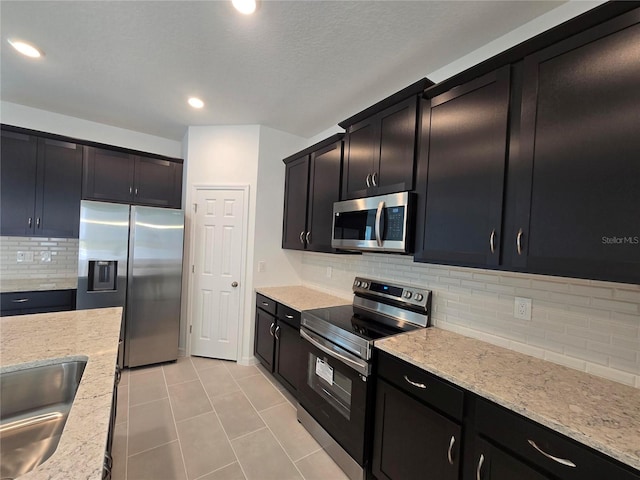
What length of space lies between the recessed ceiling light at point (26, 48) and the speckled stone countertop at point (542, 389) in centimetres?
320

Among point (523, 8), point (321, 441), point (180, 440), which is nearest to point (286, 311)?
point (321, 441)

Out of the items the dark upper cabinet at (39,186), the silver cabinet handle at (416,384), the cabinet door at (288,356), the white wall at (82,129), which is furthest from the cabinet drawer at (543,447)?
the white wall at (82,129)

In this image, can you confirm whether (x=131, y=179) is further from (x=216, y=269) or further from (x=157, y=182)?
(x=216, y=269)

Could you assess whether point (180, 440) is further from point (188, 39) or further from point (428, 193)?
point (188, 39)

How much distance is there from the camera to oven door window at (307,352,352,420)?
5.84ft

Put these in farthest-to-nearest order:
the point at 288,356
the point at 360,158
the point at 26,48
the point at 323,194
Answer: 1. the point at 323,194
2. the point at 288,356
3. the point at 360,158
4. the point at 26,48

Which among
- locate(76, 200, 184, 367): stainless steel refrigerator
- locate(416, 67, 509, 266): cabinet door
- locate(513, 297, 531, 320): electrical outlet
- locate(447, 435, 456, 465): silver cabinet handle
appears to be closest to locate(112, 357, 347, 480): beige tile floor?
locate(76, 200, 184, 367): stainless steel refrigerator

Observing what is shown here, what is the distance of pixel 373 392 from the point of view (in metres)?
1.60

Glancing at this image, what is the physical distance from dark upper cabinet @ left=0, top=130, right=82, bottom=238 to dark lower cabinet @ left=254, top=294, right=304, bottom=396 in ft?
7.45

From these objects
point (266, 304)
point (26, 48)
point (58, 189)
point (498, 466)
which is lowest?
point (498, 466)

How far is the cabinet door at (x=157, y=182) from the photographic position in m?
3.26

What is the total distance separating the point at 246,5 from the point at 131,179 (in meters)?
2.58

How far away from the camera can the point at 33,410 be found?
42.4 inches

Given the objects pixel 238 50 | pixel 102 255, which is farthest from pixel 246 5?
pixel 102 255
